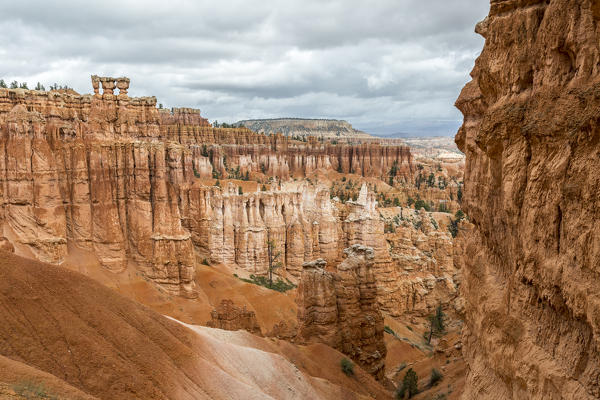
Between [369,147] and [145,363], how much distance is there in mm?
102522

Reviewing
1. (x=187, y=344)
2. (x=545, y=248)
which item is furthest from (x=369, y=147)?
(x=545, y=248)

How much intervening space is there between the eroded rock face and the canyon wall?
25.7 metres

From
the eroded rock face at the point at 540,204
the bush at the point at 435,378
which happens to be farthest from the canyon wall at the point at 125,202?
the eroded rock face at the point at 540,204

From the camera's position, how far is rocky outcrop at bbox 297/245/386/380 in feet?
76.0

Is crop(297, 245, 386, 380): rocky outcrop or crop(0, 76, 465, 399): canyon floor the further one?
crop(297, 245, 386, 380): rocky outcrop

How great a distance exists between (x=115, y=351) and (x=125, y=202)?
20.0 meters

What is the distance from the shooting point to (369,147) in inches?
4400

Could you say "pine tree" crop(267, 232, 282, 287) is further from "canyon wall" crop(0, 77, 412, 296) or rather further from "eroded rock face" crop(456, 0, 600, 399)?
"eroded rock face" crop(456, 0, 600, 399)

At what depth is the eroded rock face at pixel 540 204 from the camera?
633 centimetres

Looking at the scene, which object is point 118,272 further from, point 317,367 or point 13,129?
point 317,367

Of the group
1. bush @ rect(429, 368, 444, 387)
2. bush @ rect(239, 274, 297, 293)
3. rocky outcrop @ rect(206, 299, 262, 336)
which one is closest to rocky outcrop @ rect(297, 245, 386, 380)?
rocky outcrop @ rect(206, 299, 262, 336)

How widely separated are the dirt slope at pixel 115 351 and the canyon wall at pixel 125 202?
1436cm

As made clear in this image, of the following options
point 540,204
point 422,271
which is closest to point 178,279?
point 422,271

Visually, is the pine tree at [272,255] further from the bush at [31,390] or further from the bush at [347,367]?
the bush at [31,390]
